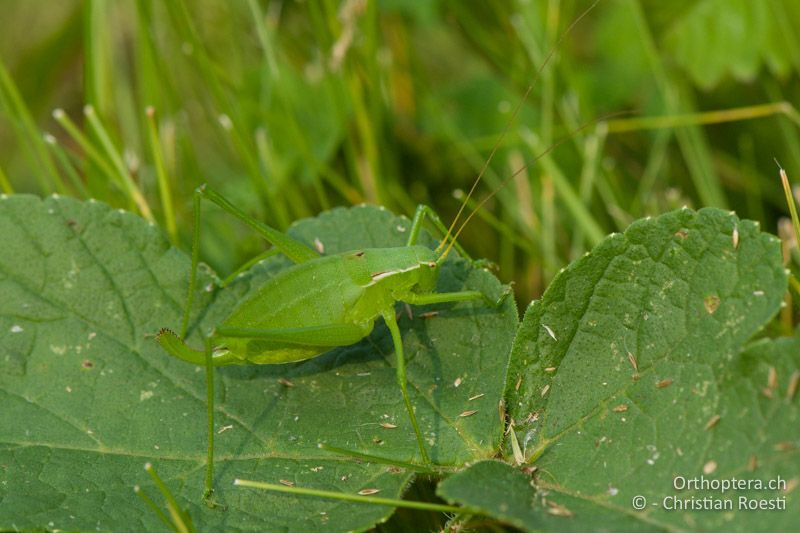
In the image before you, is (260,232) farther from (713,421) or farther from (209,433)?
(713,421)

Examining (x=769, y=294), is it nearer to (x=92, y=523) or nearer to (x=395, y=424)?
(x=395, y=424)

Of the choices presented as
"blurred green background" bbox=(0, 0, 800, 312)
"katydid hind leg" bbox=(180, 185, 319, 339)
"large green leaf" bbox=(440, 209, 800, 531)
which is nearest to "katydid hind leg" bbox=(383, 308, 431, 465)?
"large green leaf" bbox=(440, 209, 800, 531)

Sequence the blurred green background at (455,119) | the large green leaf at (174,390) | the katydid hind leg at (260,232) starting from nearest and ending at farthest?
the large green leaf at (174,390), the katydid hind leg at (260,232), the blurred green background at (455,119)

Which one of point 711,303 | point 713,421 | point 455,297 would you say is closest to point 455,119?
point 455,297

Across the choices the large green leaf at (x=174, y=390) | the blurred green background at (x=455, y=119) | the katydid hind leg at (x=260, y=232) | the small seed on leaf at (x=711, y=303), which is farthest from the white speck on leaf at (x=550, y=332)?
the blurred green background at (x=455, y=119)

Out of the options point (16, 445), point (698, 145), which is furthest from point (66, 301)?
point (698, 145)

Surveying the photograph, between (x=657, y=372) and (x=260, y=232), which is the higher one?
(x=260, y=232)

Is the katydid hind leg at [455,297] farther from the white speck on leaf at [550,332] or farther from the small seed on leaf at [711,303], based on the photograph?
the small seed on leaf at [711,303]
